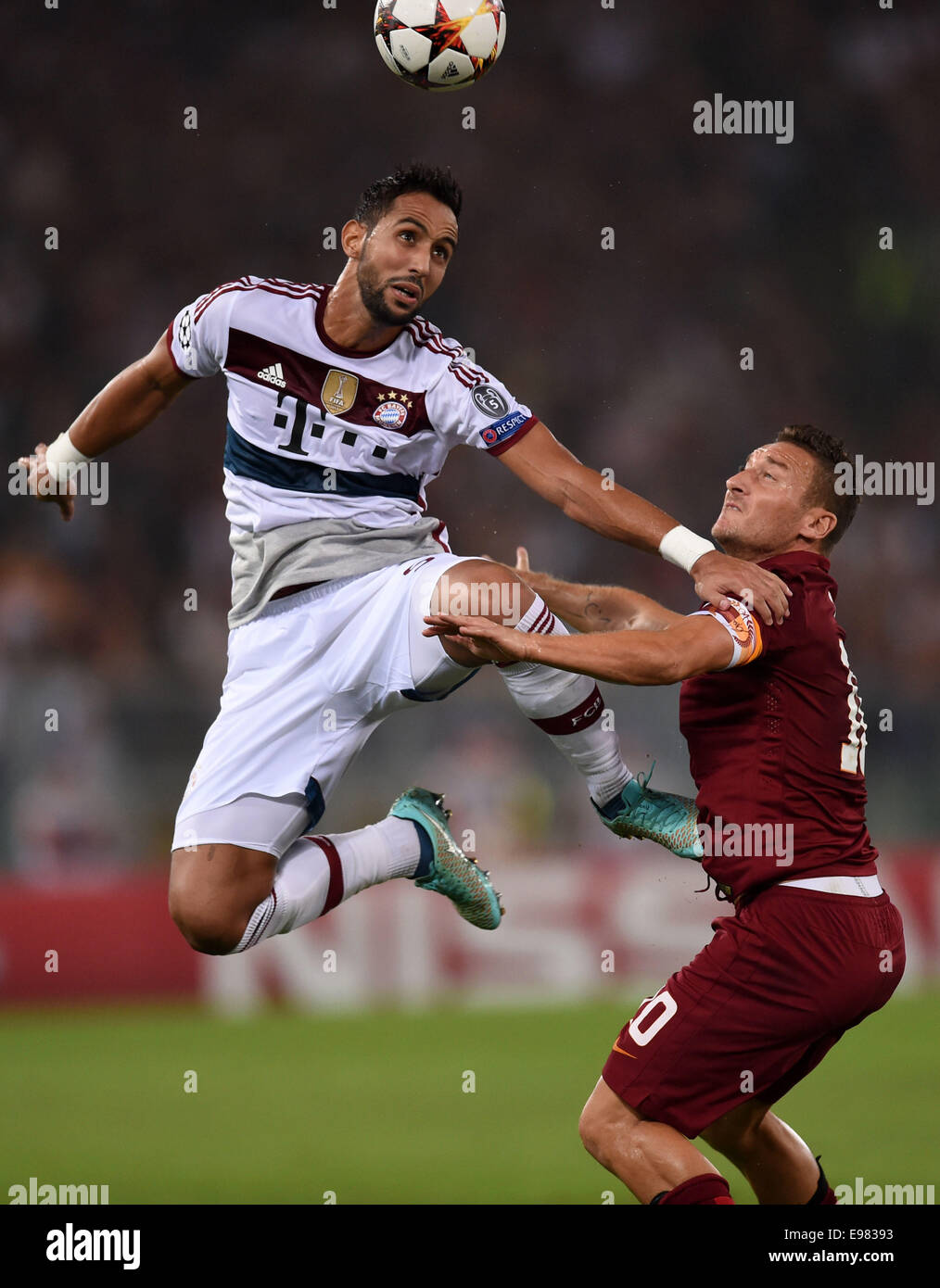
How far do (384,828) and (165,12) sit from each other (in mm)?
11084

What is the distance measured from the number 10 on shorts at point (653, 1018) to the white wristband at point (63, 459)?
8.81 feet

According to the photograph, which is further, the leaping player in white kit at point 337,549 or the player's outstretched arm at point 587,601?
the player's outstretched arm at point 587,601

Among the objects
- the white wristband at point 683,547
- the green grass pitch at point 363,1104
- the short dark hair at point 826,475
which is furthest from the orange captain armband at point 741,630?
the green grass pitch at point 363,1104

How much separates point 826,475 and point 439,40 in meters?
1.99

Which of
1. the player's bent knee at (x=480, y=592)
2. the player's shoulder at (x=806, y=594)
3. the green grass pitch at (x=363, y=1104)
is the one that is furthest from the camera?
the green grass pitch at (x=363, y=1104)

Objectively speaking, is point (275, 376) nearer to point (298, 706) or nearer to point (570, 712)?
point (298, 706)

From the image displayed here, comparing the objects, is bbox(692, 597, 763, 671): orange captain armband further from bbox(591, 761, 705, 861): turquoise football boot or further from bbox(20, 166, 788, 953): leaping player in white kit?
bbox(591, 761, 705, 861): turquoise football boot

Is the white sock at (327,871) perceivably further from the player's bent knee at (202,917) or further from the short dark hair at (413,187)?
the short dark hair at (413,187)

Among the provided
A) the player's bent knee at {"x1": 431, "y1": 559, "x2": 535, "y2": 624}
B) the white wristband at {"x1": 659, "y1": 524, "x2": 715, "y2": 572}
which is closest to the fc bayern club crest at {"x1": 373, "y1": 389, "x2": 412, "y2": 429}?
the player's bent knee at {"x1": 431, "y1": 559, "x2": 535, "y2": 624}

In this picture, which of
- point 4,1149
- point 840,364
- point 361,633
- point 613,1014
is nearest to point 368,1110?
point 4,1149

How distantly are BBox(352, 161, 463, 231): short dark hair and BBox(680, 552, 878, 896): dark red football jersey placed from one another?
5.40ft

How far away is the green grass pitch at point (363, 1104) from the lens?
263 inches

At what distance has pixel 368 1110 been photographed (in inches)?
330

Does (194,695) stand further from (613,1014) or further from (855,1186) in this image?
(855,1186)
